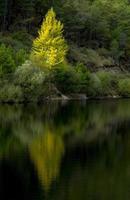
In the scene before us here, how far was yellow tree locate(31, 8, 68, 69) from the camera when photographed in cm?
9588

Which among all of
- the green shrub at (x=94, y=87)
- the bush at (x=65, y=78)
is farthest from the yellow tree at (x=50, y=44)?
the green shrub at (x=94, y=87)

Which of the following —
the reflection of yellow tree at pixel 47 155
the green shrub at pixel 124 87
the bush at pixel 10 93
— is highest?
the reflection of yellow tree at pixel 47 155

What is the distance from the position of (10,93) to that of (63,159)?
48.6m

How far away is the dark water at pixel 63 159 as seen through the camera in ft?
82.3

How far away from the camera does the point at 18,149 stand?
36875 mm

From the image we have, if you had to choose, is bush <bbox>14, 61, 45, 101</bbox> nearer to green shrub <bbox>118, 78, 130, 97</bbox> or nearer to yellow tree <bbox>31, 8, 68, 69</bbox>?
yellow tree <bbox>31, 8, 68, 69</bbox>

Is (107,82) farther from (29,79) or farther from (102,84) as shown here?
(29,79)

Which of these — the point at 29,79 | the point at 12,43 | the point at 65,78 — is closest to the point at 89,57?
the point at 65,78

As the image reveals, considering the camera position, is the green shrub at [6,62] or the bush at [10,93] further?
the green shrub at [6,62]

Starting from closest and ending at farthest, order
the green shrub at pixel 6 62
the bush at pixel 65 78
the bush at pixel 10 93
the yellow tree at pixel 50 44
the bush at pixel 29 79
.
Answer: the bush at pixel 10 93
the bush at pixel 29 79
the green shrub at pixel 6 62
the yellow tree at pixel 50 44
the bush at pixel 65 78

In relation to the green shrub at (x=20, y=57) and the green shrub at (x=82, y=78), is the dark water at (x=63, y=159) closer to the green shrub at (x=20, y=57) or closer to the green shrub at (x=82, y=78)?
the green shrub at (x=20, y=57)

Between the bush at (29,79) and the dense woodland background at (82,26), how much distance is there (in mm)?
22180

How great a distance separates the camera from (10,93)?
81.3 m

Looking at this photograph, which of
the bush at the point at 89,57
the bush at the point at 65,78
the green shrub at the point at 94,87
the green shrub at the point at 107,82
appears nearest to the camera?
the bush at the point at 65,78
